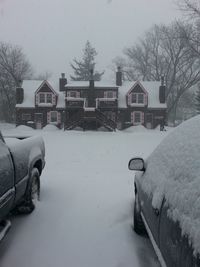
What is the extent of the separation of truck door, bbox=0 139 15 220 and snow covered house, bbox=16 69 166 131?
38.3 meters

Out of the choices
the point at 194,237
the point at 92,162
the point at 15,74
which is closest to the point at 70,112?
the point at 15,74

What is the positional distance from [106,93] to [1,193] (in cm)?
4050

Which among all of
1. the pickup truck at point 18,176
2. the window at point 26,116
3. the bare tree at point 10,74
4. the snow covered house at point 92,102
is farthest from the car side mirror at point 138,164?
the bare tree at point 10,74

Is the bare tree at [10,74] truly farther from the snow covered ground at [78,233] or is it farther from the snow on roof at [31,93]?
the snow covered ground at [78,233]

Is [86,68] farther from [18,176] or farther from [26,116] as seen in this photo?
[18,176]

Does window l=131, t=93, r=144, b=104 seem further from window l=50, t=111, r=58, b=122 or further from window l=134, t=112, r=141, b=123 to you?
window l=50, t=111, r=58, b=122

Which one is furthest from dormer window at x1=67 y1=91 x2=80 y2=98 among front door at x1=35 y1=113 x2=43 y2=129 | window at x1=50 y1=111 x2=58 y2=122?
front door at x1=35 y1=113 x2=43 y2=129

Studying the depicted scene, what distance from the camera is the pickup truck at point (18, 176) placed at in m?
4.16

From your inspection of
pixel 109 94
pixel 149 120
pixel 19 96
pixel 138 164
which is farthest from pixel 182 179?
pixel 19 96

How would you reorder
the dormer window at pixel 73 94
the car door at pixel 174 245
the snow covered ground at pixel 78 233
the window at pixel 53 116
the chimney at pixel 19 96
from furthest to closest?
the chimney at pixel 19 96 → the window at pixel 53 116 → the dormer window at pixel 73 94 → the snow covered ground at pixel 78 233 → the car door at pixel 174 245

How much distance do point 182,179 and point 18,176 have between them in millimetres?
2776

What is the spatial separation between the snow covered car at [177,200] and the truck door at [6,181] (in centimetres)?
164

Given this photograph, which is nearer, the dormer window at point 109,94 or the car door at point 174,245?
the car door at point 174,245

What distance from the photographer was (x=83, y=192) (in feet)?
25.0
